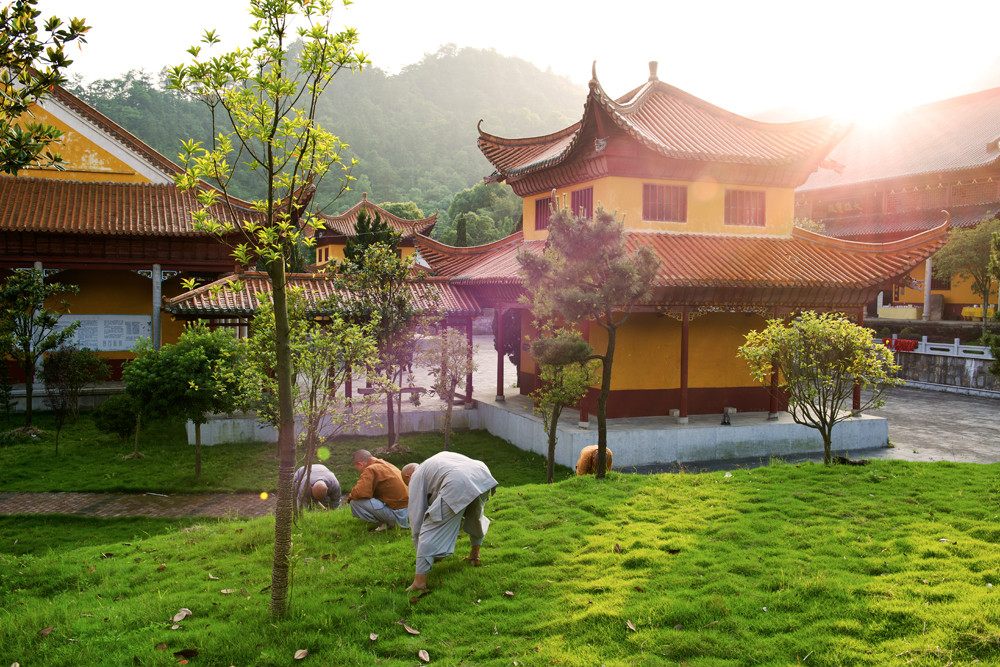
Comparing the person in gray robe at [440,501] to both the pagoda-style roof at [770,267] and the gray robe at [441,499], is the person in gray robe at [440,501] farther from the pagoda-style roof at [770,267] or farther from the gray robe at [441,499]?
the pagoda-style roof at [770,267]

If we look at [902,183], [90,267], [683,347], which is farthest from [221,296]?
[902,183]

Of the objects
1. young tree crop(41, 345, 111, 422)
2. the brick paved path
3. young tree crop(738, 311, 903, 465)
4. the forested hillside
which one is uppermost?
the forested hillside

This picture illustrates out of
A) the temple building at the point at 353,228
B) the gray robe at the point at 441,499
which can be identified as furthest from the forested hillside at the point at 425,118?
the gray robe at the point at 441,499

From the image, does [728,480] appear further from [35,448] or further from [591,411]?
[35,448]

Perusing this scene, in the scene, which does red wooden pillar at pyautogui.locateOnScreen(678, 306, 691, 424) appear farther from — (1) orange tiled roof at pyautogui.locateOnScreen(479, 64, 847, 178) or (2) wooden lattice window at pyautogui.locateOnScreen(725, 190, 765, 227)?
(1) orange tiled roof at pyautogui.locateOnScreen(479, 64, 847, 178)

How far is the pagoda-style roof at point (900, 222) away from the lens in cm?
2780

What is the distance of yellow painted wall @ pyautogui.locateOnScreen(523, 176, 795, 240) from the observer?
1463 centimetres

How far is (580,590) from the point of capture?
Result: 5.68m

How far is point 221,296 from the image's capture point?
14.3 m

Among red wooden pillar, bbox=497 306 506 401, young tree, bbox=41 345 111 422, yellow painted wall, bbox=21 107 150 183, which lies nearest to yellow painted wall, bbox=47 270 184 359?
yellow painted wall, bbox=21 107 150 183

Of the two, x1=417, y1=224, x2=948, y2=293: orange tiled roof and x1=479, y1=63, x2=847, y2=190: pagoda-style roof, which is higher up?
x1=479, y1=63, x2=847, y2=190: pagoda-style roof

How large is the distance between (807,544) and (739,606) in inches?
70.8

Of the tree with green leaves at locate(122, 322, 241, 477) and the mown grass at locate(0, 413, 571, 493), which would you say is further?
the mown grass at locate(0, 413, 571, 493)

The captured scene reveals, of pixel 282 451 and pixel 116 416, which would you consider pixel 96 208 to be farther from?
pixel 282 451
